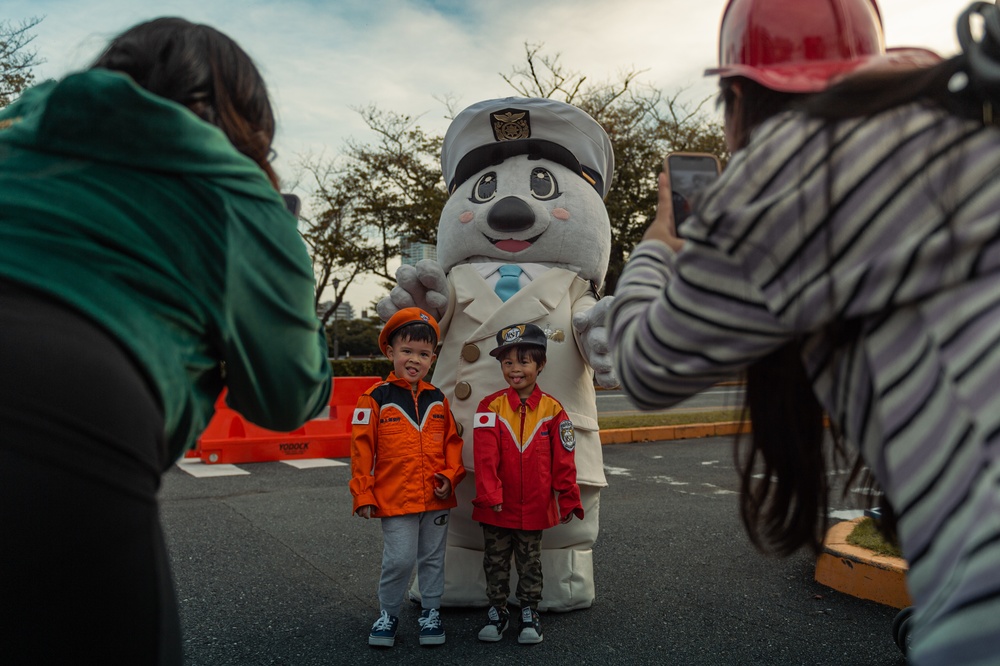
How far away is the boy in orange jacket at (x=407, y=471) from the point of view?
137 inches

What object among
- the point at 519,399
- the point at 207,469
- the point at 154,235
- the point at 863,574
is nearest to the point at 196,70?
the point at 154,235

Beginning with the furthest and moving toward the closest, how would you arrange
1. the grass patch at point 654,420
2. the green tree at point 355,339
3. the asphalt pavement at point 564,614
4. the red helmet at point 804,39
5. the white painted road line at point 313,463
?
1. the green tree at point 355,339
2. the grass patch at point 654,420
3. the white painted road line at point 313,463
4. the asphalt pavement at point 564,614
5. the red helmet at point 804,39

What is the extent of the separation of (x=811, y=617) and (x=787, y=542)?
8.91 ft

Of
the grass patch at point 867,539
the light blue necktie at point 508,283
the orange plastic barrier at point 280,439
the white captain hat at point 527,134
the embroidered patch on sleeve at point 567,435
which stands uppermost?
the white captain hat at point 527,134

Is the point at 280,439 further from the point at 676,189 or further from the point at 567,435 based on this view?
the point at 676,189

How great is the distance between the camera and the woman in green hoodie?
962 millimetres

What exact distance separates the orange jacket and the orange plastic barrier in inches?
176

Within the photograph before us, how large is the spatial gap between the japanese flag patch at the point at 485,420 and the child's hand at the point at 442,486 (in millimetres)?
272

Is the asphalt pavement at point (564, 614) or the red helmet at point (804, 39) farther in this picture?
the asphalt pavement at point (564, 614)

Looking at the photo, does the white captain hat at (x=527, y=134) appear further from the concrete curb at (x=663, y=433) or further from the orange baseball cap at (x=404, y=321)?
the concrete curb at (x=663, y=433)

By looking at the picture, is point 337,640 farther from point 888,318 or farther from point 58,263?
point 888,318

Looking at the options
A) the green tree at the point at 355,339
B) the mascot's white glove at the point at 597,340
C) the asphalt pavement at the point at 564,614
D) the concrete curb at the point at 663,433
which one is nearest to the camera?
the asphalt pavement at the point at 564,614

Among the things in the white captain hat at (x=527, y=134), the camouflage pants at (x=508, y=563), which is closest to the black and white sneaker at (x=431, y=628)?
the camouflage pants at (x=508, y=563)

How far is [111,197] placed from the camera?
1.11 metres
